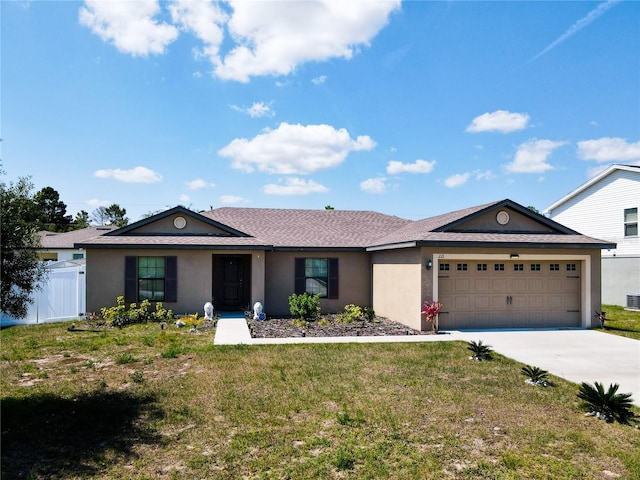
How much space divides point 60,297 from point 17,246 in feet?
31.8

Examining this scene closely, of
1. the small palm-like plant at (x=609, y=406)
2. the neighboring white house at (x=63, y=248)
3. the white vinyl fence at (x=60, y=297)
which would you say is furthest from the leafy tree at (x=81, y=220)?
the small palm-like plant at (x=609, y=406)

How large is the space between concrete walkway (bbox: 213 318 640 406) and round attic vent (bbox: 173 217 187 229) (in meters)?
4.24

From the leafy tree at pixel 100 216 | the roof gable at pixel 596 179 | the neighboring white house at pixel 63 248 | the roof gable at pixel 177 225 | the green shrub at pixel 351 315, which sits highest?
the leafy tree at pixel 100 216

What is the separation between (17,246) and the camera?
6.33 metres

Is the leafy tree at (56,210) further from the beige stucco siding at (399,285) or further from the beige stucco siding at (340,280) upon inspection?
the beige stucco siding at (399,285)

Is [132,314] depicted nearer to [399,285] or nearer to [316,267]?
[316,267]

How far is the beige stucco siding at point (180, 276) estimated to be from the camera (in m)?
15.0

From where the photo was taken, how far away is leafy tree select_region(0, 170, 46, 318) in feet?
20.3

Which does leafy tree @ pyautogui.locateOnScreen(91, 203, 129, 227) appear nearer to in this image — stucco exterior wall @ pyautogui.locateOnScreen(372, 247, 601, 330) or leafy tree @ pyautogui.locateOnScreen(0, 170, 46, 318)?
stucco exterior wall @ pyautogui.locateOnScreen(372, 247, 601, 330)

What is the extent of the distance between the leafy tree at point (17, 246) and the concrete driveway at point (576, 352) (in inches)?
376

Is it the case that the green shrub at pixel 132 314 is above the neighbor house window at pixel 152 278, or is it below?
below

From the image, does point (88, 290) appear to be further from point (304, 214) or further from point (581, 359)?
point (581, 359)

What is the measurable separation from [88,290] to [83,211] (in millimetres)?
58248

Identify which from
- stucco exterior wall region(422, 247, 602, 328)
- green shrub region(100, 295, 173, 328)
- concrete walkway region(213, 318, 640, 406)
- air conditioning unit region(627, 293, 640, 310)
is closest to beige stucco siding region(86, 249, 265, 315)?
green shrub region(100, 295, 173, 328)
